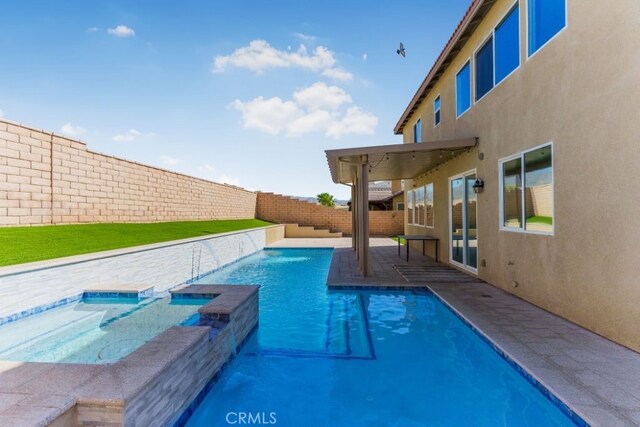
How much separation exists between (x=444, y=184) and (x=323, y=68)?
369 inches

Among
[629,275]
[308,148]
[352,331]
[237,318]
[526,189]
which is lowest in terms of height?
[352,331]

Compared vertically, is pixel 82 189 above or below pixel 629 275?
above

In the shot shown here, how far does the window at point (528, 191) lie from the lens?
571cm

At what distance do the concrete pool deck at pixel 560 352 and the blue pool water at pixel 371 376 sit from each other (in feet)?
0.72

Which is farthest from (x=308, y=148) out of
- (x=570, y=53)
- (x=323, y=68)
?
(x=570, y=53)

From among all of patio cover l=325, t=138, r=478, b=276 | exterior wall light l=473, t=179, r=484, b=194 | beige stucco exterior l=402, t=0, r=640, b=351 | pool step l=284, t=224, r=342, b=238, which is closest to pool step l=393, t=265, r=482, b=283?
beige stucco exterior l=402, t=0, r=640, b=351

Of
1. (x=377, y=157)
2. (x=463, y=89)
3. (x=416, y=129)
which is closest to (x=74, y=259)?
(x=377, y=157)

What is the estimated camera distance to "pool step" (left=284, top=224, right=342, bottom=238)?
23.7 meters

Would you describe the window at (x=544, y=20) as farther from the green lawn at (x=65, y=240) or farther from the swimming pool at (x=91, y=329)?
the green lawn at (x=65, y=240)

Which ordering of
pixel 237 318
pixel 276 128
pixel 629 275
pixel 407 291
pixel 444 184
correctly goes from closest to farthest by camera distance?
pixel 629 275 < pixel 237 318 < pixel 407 291 < pixel 444 184 < pixel 276 128

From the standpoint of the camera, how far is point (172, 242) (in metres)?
9.34

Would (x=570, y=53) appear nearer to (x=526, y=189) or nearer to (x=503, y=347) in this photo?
(x=526, y=189)

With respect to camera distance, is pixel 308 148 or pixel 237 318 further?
pixel 308 148

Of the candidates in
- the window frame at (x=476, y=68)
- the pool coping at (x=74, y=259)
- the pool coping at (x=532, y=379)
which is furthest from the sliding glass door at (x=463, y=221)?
the pool coping at (x=74, y=259)
